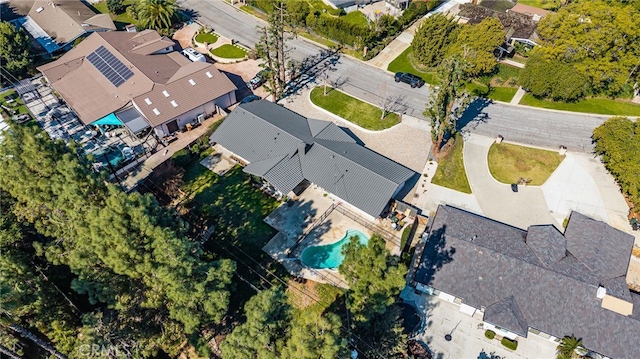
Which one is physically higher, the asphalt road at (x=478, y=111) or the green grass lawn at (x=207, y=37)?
the green grass lawn at (x=207, y=37)

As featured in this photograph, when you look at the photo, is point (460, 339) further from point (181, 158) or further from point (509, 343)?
point (181, 158)

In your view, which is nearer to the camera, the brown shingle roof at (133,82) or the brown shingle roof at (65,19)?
the brown shingle roof at (133,82)

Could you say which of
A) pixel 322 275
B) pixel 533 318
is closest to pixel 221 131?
pixel 322 275

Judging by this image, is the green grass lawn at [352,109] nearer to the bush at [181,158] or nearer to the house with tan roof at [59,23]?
the bush at [181,158]

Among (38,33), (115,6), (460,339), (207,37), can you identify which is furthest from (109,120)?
(460,339)

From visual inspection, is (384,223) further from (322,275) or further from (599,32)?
(599,32)

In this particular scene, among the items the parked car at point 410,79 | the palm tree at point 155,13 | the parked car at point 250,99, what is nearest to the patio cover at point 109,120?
the parked car at point 250,99
